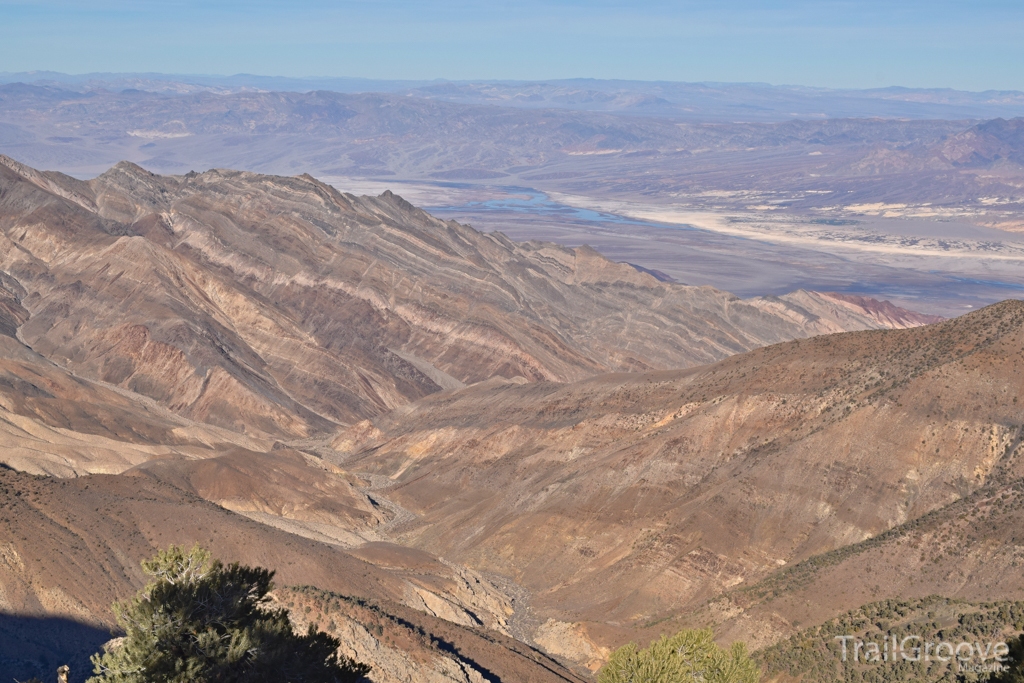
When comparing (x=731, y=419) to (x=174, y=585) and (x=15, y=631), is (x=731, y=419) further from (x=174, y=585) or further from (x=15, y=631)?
(x=174, y=585)

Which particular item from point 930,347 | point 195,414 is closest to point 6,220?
point 195,414

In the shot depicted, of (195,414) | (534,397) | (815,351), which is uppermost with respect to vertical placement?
(815,351)

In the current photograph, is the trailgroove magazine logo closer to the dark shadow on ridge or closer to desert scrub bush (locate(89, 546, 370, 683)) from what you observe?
desert scrub bush (locate(89, 546, 370, 683))

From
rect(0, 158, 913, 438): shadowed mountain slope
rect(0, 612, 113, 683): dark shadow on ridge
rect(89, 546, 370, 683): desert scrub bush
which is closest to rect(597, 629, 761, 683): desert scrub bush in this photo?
rect(89, 546, 370, 683): desert scrub bush

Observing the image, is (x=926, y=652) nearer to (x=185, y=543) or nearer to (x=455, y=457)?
(x=185, y=543)

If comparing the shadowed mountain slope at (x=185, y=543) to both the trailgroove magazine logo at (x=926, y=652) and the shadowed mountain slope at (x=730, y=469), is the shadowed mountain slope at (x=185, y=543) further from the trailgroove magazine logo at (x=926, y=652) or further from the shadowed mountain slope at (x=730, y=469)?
the trailgroove magazine logo at (x=926, y=652)

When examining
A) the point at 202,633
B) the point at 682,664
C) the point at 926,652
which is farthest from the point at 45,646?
the point at 926,652
